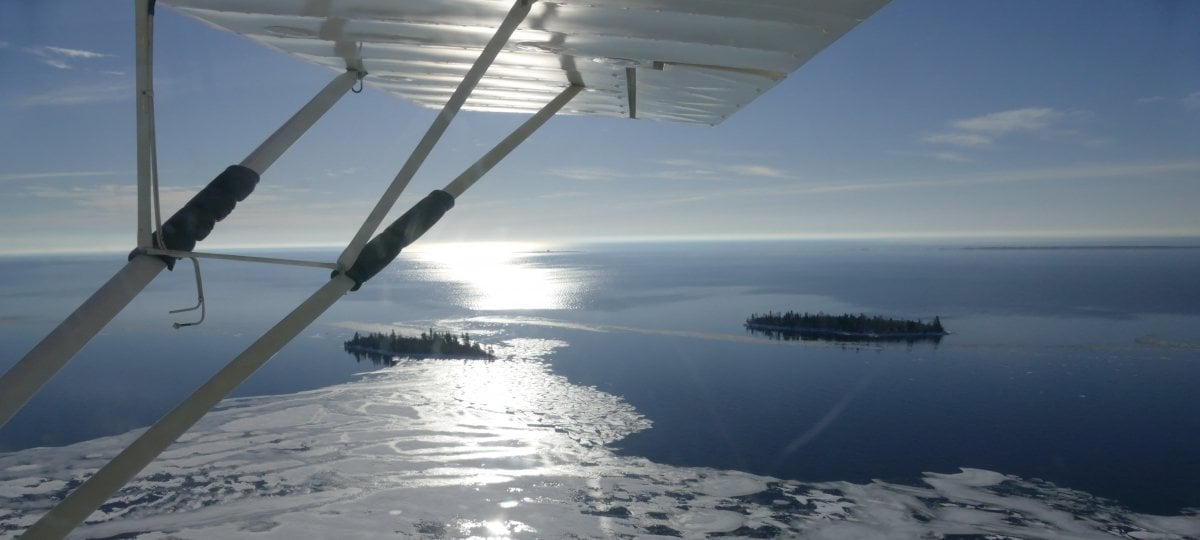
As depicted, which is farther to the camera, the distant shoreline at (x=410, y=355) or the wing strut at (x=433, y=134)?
the distant shoreline at (x=410, y=355)

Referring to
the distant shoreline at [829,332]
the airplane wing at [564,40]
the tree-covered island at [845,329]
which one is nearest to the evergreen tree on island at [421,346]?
the tree-covered island at [845,329]

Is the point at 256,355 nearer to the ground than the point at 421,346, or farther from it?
farther from it

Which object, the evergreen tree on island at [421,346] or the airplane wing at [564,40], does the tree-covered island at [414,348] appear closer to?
the evergreen tree on island at [421,346]

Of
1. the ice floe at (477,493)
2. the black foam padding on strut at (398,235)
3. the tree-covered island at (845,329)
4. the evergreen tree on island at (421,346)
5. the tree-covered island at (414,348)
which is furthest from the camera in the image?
the tree-covered island at (845,329)

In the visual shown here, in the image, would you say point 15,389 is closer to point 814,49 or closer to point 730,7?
point 730,7

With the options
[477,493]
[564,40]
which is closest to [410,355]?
[477,493]

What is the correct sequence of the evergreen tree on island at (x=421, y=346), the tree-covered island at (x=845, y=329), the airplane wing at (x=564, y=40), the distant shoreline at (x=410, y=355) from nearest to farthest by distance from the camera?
1. the airplane wing at (x=564, y=40)
2. the distant shoreline at (x=410, y=355)
3. the evergreen tree on island at (x=421, y=346)
4. the tree-covered island at (x=845, y=329)

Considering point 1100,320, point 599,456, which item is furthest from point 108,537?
point 1100,320

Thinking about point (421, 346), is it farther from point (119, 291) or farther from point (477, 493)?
point (119, 291)
